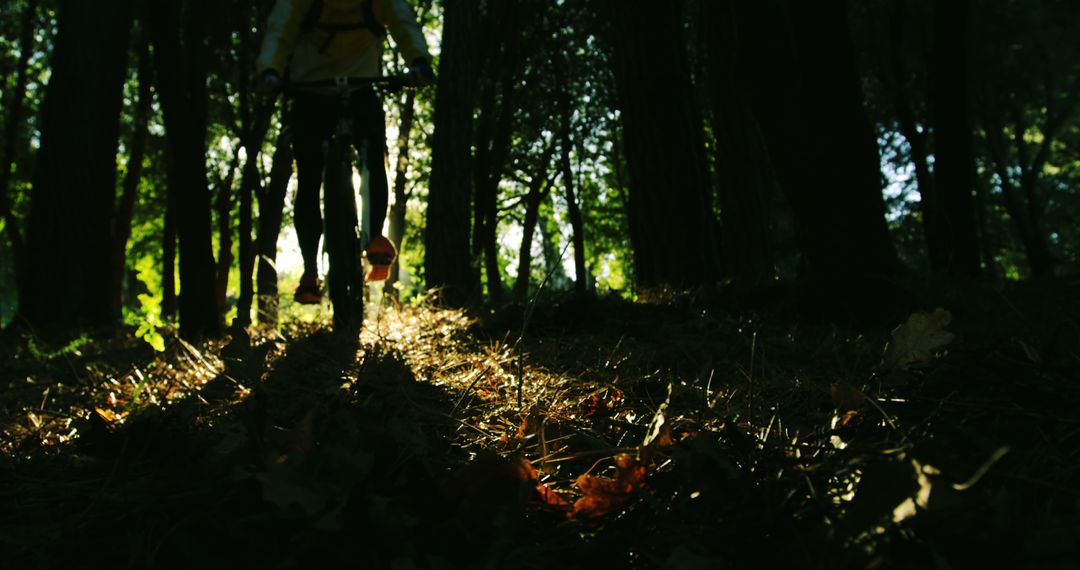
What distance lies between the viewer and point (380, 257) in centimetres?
474

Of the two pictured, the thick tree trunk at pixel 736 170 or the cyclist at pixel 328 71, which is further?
the thick tree trunk at pixel 736 170

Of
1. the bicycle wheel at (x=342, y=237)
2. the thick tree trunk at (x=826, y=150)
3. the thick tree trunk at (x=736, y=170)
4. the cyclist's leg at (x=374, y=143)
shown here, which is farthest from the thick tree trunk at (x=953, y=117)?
the bicycle wheel at (x=342, y=237)

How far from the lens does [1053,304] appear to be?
441 cm

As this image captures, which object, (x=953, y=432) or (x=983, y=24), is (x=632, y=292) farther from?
(x=983, y=24)

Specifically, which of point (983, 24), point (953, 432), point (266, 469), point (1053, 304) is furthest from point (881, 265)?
point (983, 24)

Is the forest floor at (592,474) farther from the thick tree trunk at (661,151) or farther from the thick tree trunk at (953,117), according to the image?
the thick tree trunk at (953,117)

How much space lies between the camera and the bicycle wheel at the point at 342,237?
4.41 m

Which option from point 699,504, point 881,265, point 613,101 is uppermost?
point 613,101

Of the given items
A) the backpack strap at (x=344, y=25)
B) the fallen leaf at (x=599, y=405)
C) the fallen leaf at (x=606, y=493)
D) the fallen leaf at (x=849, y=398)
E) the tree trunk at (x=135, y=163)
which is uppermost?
the tree trunk at (x=135, y=163)

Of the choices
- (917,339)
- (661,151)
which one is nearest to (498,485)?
(917,339)

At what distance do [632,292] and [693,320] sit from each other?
1744mm

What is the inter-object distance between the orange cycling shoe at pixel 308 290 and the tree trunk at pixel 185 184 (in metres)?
1.87

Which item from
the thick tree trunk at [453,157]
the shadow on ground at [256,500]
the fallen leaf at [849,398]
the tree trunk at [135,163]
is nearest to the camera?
the shadow on ground at [256,500]

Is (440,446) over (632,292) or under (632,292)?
under
